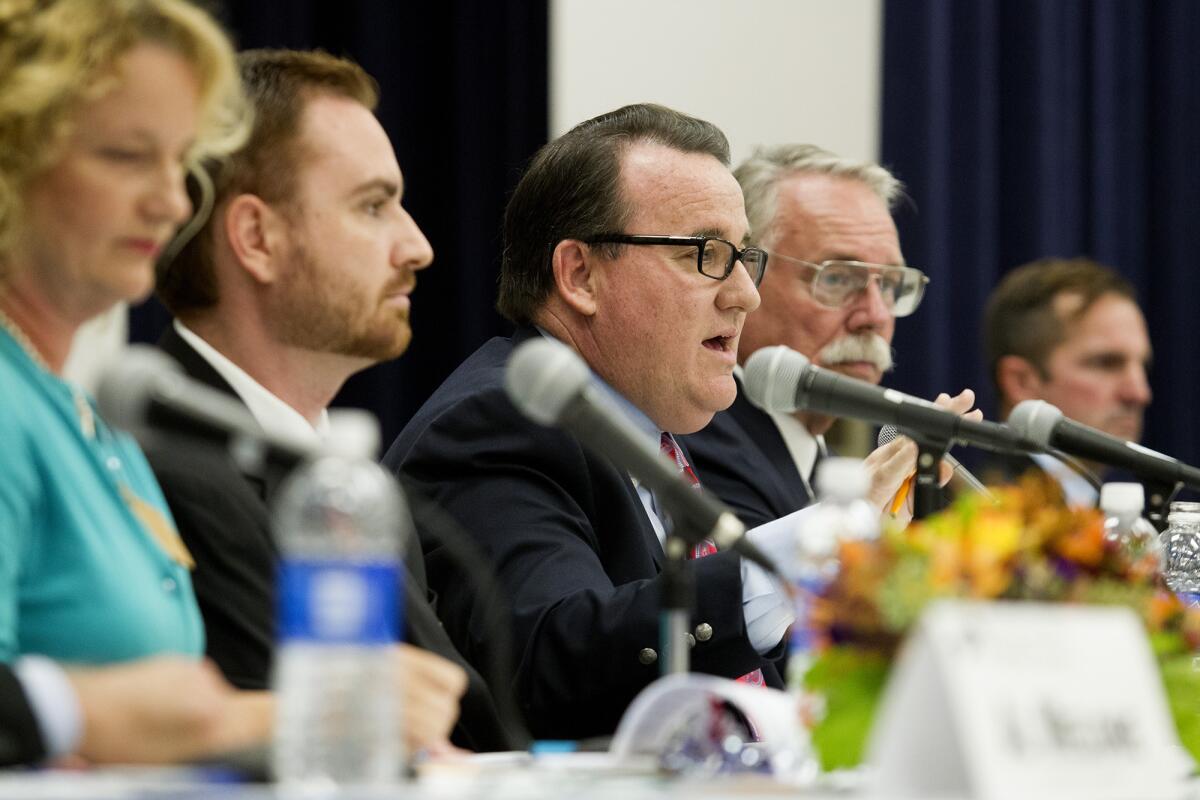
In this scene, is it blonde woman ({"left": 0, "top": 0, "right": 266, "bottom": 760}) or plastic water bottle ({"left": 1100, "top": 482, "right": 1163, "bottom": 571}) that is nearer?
blonde woman ({"left": 0, "top": 0, "right": 266, "bottom": 760})

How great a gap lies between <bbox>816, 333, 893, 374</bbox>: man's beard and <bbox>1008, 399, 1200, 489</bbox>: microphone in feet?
4.64

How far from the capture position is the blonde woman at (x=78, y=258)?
147 centimetres

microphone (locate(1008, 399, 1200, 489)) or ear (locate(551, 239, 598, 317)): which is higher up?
ear (locate(551, 239, 598, 317))

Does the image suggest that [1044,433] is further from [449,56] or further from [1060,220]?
[1060,220]

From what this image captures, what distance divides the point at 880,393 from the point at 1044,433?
28cm

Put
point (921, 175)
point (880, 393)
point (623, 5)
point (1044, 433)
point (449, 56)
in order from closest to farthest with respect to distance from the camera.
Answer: point (880, 393) → point (1044, 433) → point (449, 56) → point (623, 5) → point (921, 175)

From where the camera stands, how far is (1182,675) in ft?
4.78

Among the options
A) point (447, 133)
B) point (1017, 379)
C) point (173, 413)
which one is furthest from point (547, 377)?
point (1017, 379)

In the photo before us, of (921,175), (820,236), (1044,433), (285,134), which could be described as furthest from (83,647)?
(921,175)

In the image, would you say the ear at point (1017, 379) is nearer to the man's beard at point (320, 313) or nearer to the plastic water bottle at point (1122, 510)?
the plastic water bottle at point (1122, 510)

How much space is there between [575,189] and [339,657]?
1.78m

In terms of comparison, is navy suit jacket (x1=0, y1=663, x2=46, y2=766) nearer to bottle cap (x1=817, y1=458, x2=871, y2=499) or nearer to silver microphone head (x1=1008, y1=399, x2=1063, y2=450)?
bottle cap (x1=817, y1=458, x2=871, y2=499)

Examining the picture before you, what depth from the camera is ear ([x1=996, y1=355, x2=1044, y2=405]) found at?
4.49m

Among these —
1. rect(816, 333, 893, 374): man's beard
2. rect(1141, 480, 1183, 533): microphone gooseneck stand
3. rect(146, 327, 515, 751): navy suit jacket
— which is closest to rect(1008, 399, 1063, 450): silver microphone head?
rect(1141, 480, 1183, 533): microphone gooseneck stand
